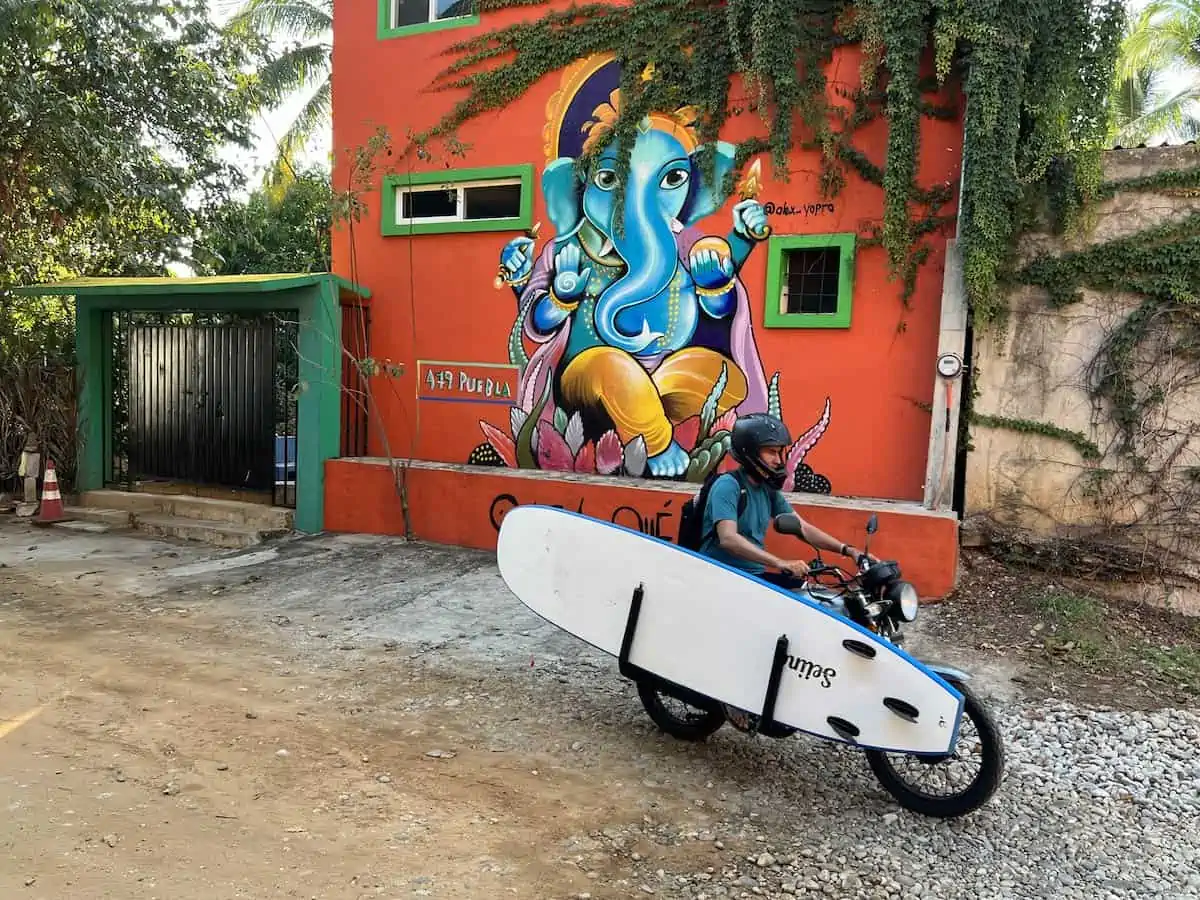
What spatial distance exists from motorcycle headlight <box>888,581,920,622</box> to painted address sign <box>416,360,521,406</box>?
234 inches

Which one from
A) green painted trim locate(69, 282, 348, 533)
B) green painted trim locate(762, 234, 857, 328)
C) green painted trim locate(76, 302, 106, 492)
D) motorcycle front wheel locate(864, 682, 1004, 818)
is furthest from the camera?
green painted trim locate(76, 302, 106, 492)

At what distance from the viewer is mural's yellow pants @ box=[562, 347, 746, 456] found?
7973mm

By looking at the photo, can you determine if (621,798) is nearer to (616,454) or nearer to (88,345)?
(616,454)

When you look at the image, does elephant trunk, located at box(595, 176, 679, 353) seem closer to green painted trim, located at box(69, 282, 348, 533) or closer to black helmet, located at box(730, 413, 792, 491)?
green painted trim, located at box(69, 282, 348, 533)

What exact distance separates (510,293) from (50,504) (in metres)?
5.82

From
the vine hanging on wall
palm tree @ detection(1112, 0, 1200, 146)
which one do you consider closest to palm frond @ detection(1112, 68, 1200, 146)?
palm tree @ detection(1112, 0, 1200, 146)

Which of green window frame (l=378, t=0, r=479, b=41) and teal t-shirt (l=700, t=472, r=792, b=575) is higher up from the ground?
green window frame (l=378, t=0, r=479, b=41)

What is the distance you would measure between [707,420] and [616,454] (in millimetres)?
1004

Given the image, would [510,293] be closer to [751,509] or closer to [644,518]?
[644,518]

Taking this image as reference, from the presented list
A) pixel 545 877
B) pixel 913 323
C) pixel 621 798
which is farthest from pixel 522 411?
pixel 545 877

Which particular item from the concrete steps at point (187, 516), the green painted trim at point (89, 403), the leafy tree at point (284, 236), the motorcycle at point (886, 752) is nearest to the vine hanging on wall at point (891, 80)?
the motorcycle at point (886, 752)

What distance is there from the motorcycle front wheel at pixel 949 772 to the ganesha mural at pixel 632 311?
13.4 ft

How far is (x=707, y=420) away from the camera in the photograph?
7988mm

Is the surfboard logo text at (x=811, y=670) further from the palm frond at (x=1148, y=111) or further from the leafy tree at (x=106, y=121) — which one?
the palm frond at (x=1148, y=111)
